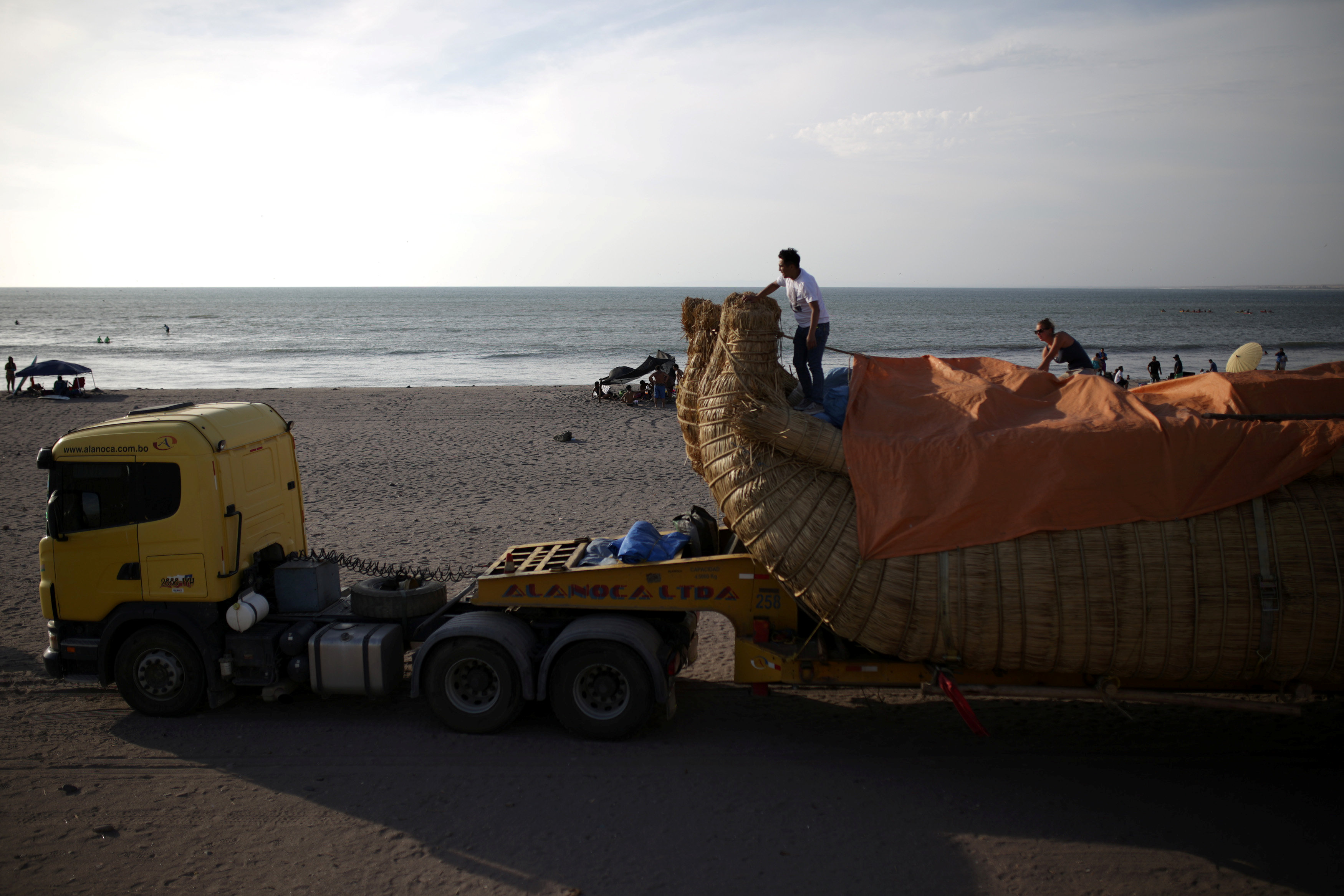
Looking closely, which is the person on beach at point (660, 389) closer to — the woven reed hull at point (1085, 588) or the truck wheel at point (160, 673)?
the truck wheel at point (160, 673)

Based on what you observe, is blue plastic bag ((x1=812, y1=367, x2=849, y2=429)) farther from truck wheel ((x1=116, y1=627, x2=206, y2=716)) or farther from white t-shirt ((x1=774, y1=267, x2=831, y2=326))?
truck wheel ((x1=116, y1=627, x2=206, y2=716))

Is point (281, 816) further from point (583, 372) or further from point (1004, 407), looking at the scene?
point (583, 372)

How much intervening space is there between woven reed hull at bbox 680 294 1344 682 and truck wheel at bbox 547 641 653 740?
1.58 m

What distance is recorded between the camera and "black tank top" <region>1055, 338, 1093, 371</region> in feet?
28.8

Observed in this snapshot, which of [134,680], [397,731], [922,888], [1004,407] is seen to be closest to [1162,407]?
[1004,407]

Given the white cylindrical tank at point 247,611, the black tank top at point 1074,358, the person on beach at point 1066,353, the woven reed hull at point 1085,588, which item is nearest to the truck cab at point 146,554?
the white cylindrical tank at point 247,611

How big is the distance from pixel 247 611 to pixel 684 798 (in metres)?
4.25

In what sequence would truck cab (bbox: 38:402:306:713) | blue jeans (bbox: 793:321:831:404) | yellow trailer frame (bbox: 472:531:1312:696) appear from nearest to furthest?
yellow trailer frame (bbox: 472:531:1312:696) < truck cab (bbox: 38:402:306:713) < blue jeans (bbox: 793:321:831:404)

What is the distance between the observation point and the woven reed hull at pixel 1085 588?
5684mm

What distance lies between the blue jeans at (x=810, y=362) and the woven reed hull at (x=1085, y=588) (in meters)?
1.35

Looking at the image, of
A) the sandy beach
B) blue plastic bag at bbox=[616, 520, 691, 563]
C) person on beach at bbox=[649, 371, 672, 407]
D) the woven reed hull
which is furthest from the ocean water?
person on beach at bbox=[649, 371, 672, 407]

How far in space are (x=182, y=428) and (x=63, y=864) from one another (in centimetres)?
343

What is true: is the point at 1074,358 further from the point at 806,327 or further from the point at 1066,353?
the point at 806,327

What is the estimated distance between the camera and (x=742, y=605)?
691 cm
